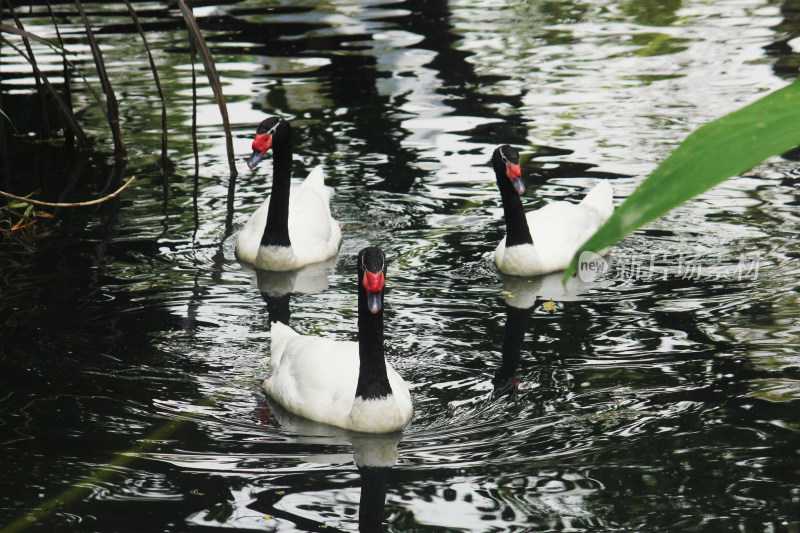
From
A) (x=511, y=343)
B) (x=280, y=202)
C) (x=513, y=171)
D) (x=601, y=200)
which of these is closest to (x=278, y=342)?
(x=511, y=343)

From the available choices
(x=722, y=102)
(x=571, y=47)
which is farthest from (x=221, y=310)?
(x=571, y=47)

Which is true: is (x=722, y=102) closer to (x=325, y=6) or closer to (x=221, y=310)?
(x=221, y=310)

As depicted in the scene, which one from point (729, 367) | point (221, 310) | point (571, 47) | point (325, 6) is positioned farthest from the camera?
point (325, 6)

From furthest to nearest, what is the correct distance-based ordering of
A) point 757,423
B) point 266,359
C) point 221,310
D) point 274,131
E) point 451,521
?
point 274,131, point 221,310, point 266,359, point 757,423, point 451,521

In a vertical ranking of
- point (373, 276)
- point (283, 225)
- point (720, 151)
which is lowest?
point (283, 225)

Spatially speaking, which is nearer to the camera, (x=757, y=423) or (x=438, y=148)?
(x=757, y=423)

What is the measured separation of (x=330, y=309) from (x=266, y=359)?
1113mm

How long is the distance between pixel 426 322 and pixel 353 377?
151cm

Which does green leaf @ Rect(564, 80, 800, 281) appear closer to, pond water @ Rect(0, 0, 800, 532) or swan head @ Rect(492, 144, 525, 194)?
pond water @ Rect(0, 0, 800, 532)

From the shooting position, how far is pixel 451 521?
4.46m

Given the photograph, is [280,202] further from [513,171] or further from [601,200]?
[601,200]

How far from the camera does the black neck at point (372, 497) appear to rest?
4.52 metres

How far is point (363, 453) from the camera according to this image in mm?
5215

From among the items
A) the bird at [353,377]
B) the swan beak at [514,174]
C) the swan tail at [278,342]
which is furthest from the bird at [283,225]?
the bird at [353,377]
